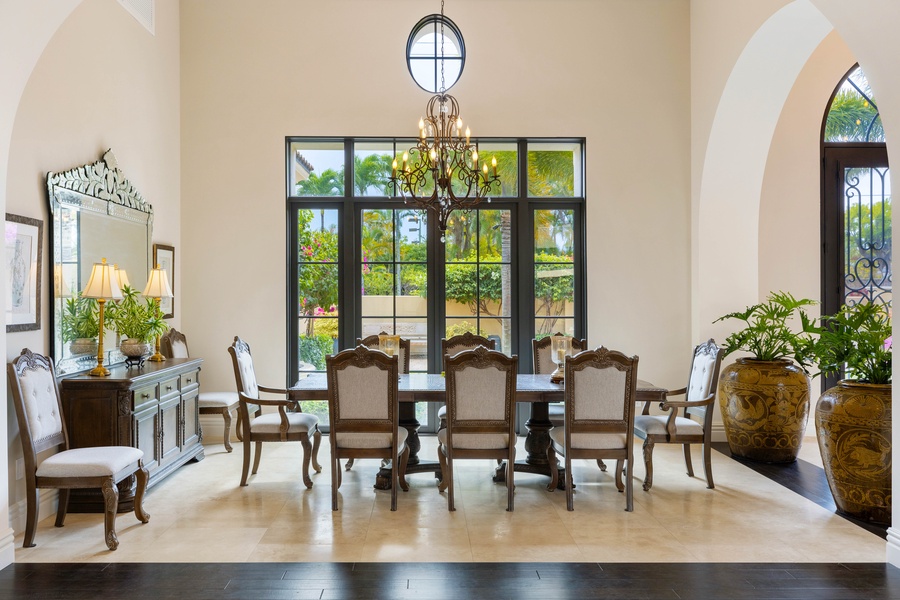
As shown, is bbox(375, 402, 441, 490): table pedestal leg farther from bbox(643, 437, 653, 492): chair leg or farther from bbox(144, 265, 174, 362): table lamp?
bbox(144, 265, 174, 362): table lamp

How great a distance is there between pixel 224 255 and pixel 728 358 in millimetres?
5043

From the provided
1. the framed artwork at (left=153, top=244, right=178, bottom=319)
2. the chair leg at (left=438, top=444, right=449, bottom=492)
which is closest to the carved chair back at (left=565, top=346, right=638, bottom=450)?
the chair leg at (left=438, top=444, right=449, bottom=492)

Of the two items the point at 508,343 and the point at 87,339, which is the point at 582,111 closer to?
the point at 508,343

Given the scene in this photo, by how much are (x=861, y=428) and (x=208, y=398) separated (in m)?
5.08

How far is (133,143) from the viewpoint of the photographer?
5418mm

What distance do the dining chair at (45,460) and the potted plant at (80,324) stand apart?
48 cm

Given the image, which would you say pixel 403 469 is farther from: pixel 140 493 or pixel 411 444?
pixel 140 493

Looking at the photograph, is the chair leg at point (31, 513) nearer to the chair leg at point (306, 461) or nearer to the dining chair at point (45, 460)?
the dining chair at point (45, 460)

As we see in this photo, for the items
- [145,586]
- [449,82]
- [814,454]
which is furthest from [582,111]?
[145,586]

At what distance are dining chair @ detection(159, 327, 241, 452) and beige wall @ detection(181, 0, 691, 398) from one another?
455 millimetres

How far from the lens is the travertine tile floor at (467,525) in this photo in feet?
11.5

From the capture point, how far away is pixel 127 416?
4.16 metres

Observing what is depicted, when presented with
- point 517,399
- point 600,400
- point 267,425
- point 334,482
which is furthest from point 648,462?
point 267,425

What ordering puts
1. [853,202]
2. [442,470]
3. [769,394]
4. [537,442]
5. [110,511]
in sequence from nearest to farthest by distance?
[110,511], [442,470], [537,442], [769,394], [853,202]
